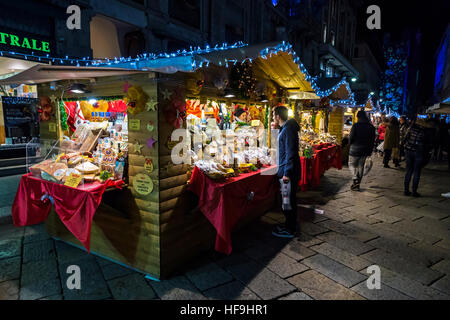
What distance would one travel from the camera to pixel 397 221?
4.98m

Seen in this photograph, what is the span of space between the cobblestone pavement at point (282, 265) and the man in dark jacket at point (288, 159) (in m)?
0.23

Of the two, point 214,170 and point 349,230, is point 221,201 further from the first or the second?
point 349,230

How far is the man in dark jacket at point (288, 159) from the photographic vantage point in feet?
12.9

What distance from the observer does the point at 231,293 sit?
278 centimetres

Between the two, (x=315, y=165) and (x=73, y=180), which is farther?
(x=315, y=165)

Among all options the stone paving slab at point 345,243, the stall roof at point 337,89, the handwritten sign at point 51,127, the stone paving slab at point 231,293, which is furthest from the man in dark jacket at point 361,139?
the handwritten sign at point 51,127

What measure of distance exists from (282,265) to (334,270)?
2.05 ft

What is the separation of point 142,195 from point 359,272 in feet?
9.03

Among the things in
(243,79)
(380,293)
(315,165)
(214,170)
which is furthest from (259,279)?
(315,165)

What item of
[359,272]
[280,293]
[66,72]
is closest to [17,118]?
[66,72]

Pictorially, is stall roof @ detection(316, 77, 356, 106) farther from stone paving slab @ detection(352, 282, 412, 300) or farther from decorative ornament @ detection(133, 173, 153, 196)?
decorative ornament @ detection(133, 173, 153, 196)

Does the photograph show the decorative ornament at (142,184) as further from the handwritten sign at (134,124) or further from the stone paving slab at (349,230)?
the stone paving slab at (349,230)

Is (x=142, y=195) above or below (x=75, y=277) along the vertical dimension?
above
